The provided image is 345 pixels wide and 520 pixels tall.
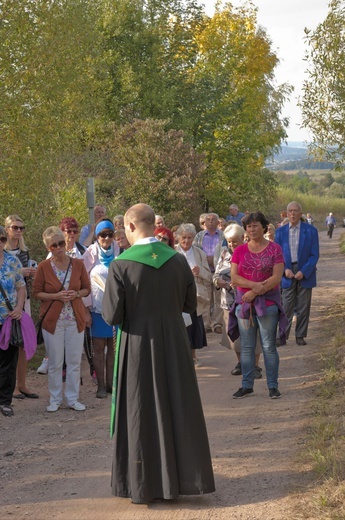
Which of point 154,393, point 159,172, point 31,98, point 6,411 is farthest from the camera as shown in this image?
point 159,172

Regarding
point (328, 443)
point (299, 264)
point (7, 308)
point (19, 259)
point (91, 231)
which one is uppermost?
point (19, 259)

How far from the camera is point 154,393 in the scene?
630 cm

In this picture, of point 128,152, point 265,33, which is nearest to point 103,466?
point 128,152

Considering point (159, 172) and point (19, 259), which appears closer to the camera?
point (19, 259)

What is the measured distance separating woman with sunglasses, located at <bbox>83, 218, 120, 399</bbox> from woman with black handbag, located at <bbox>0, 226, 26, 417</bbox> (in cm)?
98

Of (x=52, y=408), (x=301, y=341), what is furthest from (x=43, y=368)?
(x=301, y=341)

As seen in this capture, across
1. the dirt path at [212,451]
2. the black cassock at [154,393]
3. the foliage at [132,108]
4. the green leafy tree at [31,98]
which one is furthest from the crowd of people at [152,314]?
the foliage at [132,108]

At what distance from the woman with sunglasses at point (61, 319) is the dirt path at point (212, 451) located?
0.97 feet

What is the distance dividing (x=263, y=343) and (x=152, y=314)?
3.55m

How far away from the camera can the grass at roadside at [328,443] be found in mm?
6062

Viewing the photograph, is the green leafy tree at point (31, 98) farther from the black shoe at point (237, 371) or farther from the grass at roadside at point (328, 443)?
the grass at roadside at point (328, 443)

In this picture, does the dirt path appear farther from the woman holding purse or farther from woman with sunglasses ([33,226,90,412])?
the woman holding purse

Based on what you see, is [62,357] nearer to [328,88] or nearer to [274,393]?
[274,393]

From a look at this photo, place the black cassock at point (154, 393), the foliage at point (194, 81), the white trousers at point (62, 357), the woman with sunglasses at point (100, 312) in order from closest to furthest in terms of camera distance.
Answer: the black cassock at point (154, 393) < the white trousers at point (62, 357) < the woman with sunglasses at point (100, 312) < the foliage at point (194, 81)
